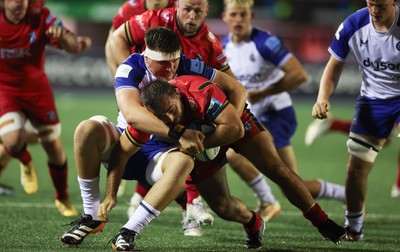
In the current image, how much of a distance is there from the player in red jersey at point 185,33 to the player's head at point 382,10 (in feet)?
4.07

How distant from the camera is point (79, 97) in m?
21.4

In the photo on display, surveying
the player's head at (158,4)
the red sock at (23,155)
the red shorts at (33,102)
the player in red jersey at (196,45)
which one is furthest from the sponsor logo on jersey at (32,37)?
the player in red jersey at (196,45)

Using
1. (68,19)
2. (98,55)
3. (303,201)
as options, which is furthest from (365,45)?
(68,19)

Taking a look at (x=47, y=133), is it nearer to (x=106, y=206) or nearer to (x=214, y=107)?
(x=106, y=206)

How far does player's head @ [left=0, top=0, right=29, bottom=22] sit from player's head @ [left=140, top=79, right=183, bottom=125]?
10.2 feet

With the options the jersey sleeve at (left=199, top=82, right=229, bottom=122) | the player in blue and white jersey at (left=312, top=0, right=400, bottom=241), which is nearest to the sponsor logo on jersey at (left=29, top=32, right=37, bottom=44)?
the player in blue and white jersey at (left=312, top=0, right=400, bottom=241)

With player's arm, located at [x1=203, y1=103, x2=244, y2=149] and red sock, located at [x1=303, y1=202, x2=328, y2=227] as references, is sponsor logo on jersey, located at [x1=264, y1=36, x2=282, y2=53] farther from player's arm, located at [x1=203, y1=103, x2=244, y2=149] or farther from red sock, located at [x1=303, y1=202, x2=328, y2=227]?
player's arm, located at [x1=203, y1=103, x2=244, y2=149]

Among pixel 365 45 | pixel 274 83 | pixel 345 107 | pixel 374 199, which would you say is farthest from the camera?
pixel 345 107

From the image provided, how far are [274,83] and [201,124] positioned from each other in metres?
3.06

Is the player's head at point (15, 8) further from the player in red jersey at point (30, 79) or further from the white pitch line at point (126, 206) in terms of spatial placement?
the white pitch line at point (126, 206)

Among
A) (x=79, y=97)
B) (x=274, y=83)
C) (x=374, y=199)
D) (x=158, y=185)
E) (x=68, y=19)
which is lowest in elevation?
(x=79, y=97)

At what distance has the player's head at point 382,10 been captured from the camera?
6.50 metres

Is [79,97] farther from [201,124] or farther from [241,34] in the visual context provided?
[201,124]

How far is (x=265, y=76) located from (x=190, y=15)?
2204mm
